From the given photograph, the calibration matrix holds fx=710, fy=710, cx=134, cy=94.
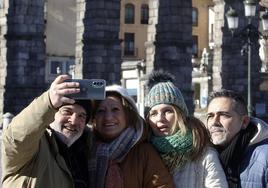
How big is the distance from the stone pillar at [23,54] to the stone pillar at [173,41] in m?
4.77

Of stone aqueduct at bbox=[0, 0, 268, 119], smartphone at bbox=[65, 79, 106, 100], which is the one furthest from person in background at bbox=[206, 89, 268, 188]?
stone aqueduct at bbox=[0, 0, 268, 119]

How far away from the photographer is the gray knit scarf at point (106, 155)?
4238 mm

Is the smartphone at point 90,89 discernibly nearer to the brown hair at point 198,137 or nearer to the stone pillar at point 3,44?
the brown hair at point 198,137

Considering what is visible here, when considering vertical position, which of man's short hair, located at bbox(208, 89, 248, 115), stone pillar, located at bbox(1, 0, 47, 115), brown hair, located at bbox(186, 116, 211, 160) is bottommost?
brown hair, located at bbox(186, 116, 211, 160)

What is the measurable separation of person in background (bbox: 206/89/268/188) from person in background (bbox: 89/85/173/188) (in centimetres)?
47

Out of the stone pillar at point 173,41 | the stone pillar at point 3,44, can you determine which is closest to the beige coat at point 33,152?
the stone pillar at point 3,44

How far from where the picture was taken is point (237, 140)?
15.1 ft

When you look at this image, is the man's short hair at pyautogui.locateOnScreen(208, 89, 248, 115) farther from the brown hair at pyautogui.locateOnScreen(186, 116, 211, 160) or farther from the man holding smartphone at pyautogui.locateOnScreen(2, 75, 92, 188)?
the man holding smartphone at pyautogui.locateOnScreen(2, 75, 92, 188)

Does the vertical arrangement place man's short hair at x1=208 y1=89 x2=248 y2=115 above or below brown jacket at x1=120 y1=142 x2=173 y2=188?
above

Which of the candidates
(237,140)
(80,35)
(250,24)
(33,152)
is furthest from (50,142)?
(80,35)

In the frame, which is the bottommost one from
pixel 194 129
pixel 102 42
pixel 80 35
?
pixel 194 129

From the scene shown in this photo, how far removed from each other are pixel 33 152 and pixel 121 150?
60 centimetres

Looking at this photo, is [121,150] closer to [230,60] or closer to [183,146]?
[183,146]

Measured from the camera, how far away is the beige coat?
12.7ft
